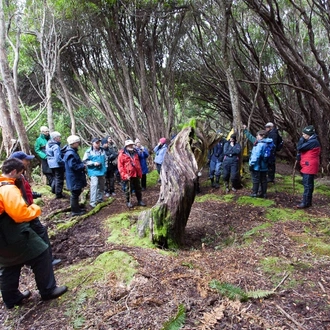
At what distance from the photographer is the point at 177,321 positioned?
2.50m

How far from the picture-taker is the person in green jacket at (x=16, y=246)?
2809mm

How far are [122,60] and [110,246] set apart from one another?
30.7ft

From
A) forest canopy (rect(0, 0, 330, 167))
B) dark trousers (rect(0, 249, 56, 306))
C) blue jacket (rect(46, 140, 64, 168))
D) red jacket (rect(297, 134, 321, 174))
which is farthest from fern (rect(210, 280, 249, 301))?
forest canopy (rect(0, 0, 330, 167))

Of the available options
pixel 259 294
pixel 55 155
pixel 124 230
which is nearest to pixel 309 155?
pixel 259 294

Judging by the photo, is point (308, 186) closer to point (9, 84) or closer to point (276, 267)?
point (276, 267)

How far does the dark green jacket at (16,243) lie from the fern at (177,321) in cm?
166

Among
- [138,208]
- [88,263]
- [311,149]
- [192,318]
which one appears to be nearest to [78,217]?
[138,208]

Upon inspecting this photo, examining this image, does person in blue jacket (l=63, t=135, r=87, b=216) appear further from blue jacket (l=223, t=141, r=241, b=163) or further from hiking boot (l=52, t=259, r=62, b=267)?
blue jacket (l=223, t=141, r=241, b=163)

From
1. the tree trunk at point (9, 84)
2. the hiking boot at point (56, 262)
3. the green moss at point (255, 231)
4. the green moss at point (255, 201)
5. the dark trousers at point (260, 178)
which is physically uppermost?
the tree trunk at point (9, 84)

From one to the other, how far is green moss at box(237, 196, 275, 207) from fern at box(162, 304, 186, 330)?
4778mm

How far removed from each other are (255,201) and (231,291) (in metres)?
4.46

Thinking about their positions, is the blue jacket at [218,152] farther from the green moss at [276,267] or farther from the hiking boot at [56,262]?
the hiking boot at [56,262]

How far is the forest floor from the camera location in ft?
8.78

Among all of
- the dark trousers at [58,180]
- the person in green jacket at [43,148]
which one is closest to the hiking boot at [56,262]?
the dark trousers at [58,180]
